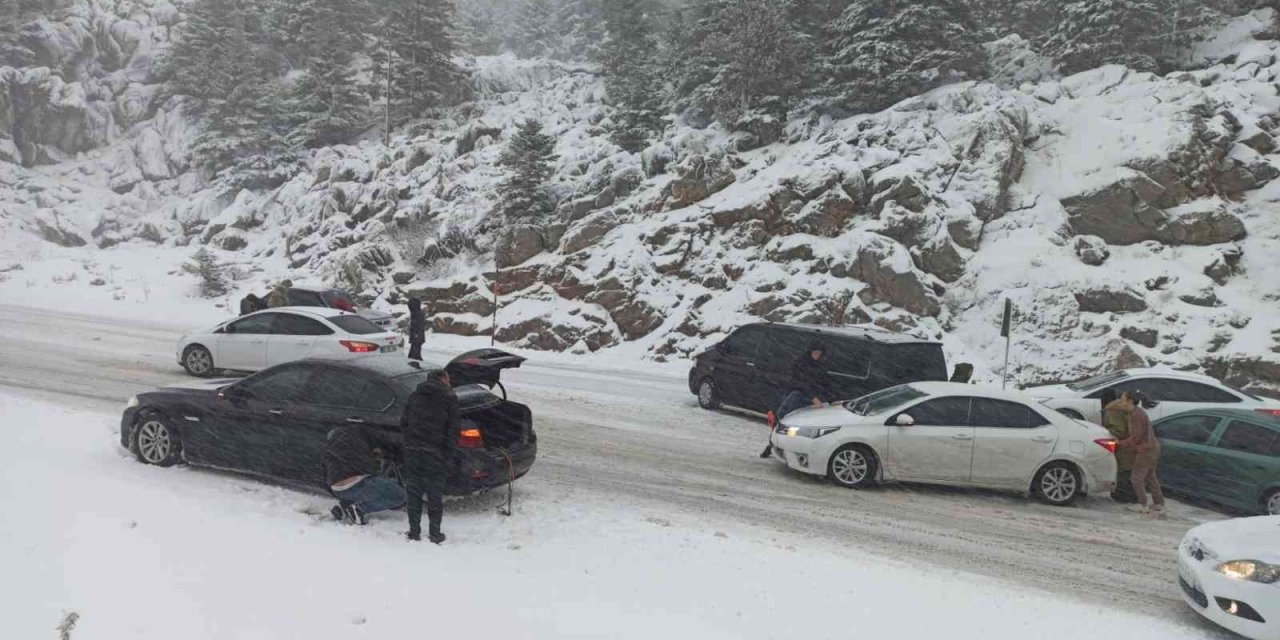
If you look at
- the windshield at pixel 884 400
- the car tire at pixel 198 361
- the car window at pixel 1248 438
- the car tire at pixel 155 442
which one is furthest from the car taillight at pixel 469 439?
the car window at pixel 1248 438

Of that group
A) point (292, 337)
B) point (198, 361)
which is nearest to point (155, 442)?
point (292, 337)

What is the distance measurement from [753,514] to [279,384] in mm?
5352

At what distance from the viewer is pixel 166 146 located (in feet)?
138

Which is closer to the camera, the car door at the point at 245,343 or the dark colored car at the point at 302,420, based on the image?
the dark colored car at the point at 302,420

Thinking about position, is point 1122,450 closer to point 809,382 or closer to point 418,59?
point 809,382

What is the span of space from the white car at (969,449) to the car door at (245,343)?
987 cm

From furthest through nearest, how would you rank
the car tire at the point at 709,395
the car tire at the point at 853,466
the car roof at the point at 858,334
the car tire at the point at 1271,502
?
the car tire at the point at 709,395, the car roof at the point at 858,334, the car tire at the point at 853,466, the car tire at the point at 1271,502

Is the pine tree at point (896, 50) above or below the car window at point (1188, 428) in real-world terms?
above

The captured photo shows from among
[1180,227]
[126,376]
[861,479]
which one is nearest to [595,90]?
[1180,227]

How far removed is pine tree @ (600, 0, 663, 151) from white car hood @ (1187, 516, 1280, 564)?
24725 millimetres

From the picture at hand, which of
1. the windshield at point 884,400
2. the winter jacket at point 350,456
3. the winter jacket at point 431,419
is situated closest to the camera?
the winter jacket at point 431,419

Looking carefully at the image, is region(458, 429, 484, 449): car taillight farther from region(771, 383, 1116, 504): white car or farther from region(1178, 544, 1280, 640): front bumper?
region(1178, 544, 1280, 640): front bumper

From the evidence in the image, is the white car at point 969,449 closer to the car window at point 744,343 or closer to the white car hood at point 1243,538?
the white car hood at point 1243,538

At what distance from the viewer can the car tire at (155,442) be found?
774 centimetres
